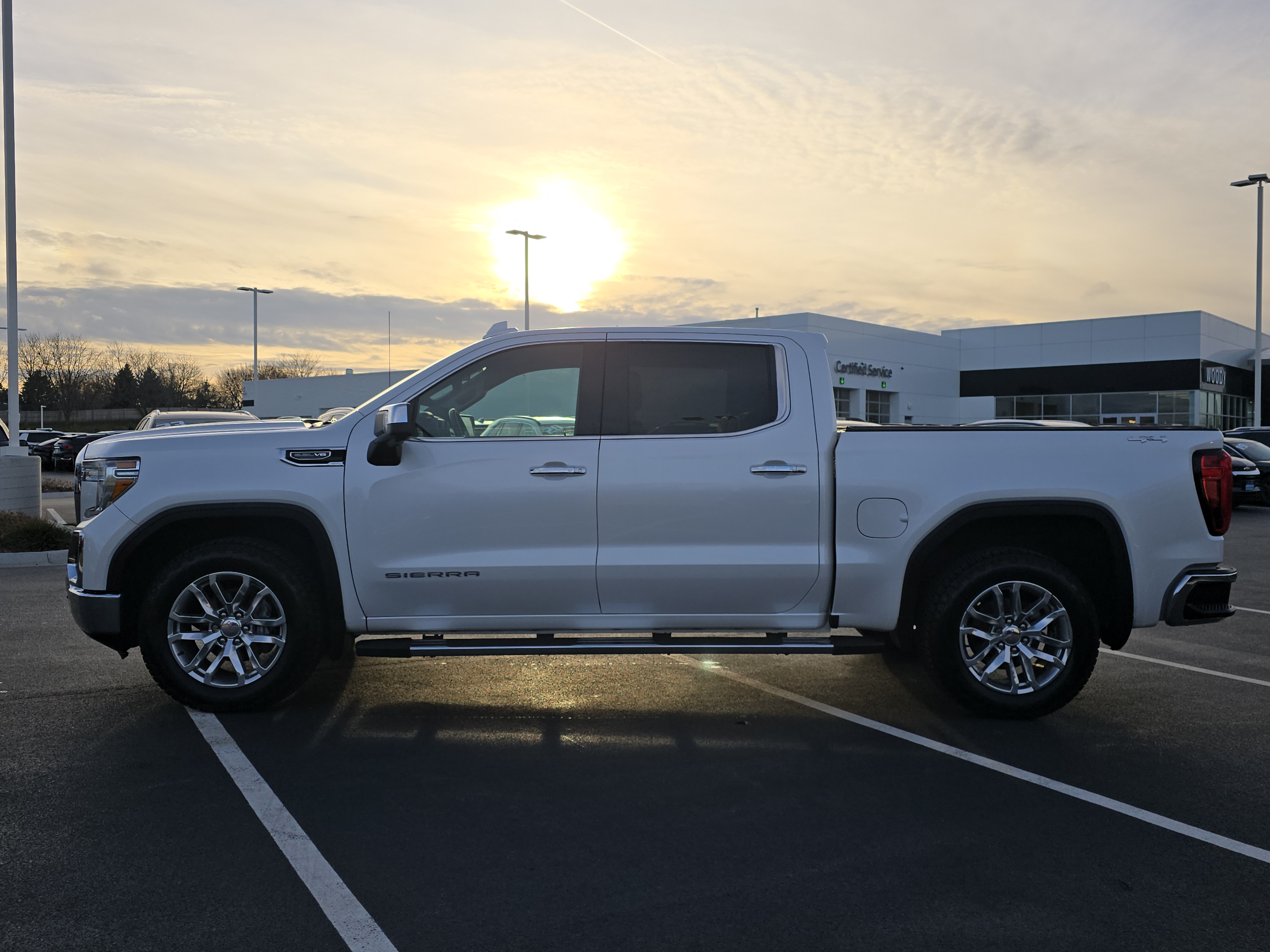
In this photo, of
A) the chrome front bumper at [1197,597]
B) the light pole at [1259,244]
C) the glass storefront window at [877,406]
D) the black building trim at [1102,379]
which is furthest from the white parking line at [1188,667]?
the black building trim at [1102,379]

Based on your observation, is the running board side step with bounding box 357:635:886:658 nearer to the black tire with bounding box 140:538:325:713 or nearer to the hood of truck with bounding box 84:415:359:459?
the black tire with bounding box 140:538:325:713

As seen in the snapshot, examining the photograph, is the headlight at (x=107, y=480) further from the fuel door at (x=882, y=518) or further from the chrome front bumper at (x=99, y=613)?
the fuel door at (x=882, y=518)

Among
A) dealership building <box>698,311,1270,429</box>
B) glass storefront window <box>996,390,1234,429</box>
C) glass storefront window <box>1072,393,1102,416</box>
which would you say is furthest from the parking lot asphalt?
glass storefront window <box>1072,393,1102,416</box>

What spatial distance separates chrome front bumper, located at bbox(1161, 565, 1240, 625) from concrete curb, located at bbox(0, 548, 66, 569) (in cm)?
1156

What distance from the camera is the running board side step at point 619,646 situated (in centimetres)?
542

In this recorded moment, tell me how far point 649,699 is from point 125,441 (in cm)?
330

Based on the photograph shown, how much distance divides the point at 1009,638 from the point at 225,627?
4247 millimetres

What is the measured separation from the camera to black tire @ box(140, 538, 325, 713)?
556cm

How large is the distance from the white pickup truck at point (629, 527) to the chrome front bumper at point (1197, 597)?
0.01m

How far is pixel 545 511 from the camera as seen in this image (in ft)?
17.9

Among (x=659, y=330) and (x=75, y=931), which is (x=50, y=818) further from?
(x=659, y=330)

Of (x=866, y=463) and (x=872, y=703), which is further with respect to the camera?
(x=872, y=703)

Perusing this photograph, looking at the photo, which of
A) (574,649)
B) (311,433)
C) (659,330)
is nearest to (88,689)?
(311,433)

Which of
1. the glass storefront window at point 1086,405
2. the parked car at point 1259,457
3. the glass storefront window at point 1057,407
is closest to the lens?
the parked car at point 1259,457
